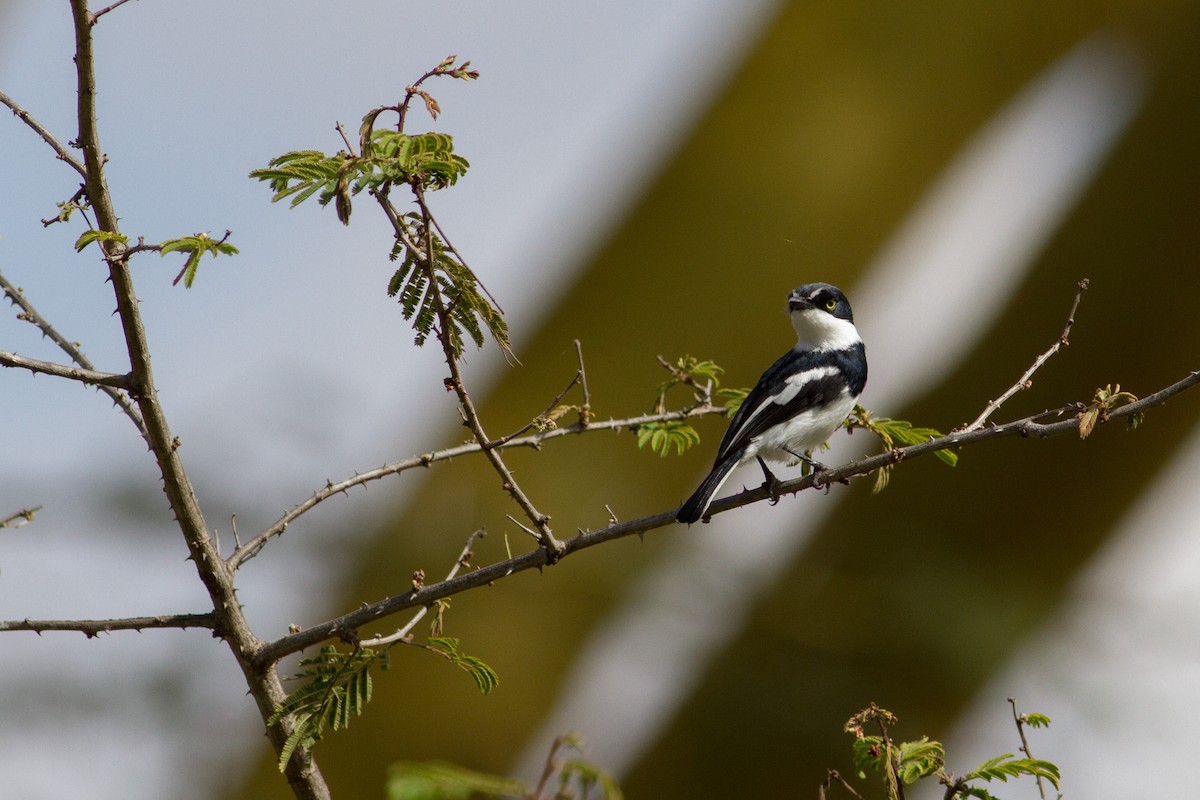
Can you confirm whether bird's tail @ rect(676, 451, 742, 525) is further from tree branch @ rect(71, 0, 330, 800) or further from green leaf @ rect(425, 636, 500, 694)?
tree branch @ rect(71, 0, 330, 800)

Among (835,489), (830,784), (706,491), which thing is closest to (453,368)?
(830,784)

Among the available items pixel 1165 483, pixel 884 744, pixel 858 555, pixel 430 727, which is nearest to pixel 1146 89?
pixel 1165 483

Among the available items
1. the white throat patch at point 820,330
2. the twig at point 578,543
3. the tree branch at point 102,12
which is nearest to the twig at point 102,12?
the tree branch at point 102,12

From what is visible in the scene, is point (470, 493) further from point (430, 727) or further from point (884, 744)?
point (884, 744)

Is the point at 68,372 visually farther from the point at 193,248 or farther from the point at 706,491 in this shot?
the point at 706,491

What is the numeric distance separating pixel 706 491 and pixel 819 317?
195cm

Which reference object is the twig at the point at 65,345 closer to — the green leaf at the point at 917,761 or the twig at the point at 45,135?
the twig at the point at 45,135

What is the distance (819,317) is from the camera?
629 cm

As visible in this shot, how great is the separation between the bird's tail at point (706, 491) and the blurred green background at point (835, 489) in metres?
2.55

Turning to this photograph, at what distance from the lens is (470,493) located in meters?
8.26

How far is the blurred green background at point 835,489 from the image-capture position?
24.8 ft

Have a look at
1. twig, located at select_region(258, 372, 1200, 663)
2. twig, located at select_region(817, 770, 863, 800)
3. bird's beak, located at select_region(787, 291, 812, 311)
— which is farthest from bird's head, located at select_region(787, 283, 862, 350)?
twig, located at select_region(817, 770, 863, 800)

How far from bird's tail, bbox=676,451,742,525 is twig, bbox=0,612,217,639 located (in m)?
1.46

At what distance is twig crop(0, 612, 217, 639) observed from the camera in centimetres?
307
